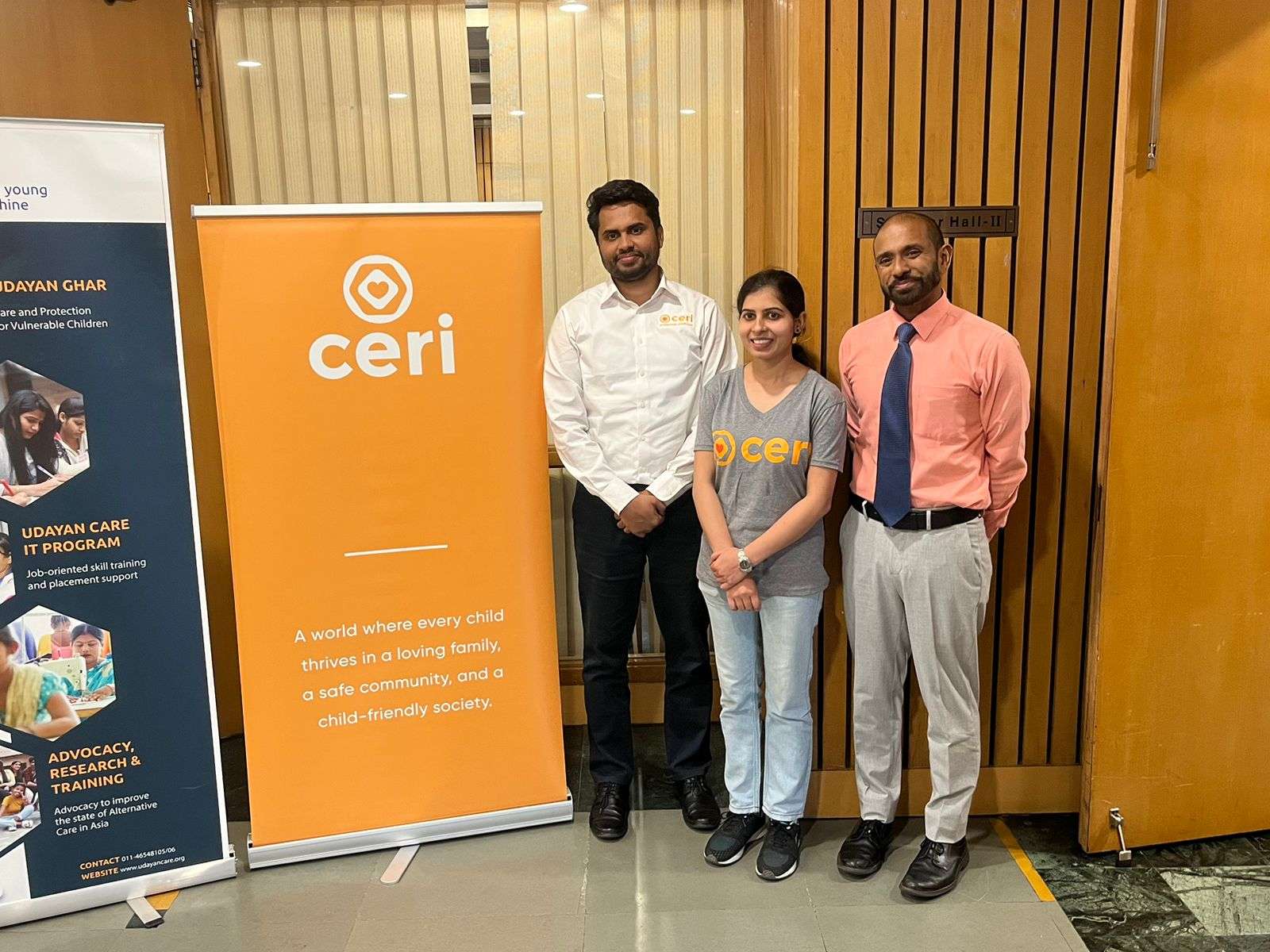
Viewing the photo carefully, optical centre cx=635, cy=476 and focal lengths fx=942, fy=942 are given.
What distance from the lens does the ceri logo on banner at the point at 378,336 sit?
2668 millimetres

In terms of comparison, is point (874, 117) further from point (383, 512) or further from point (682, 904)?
point (682, 904)

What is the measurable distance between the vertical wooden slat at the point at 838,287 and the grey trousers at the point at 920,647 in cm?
18

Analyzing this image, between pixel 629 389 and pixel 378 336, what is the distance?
2.46ft

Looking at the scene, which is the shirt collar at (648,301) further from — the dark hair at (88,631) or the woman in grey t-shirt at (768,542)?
the dark hair at (88,631)

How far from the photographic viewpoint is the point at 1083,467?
2.90 m

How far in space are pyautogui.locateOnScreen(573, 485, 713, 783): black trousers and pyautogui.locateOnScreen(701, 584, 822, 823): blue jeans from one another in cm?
19

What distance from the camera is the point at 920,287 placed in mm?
2482

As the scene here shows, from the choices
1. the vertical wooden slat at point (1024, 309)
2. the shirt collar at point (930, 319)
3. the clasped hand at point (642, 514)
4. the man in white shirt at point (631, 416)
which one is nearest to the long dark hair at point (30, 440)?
the man in white shirt at point (631, 416)

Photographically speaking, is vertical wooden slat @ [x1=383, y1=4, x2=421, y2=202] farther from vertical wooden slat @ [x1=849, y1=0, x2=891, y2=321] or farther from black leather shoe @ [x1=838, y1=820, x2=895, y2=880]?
black leather shoe @ [x1=838, y1=820, x2=895, y2=880]

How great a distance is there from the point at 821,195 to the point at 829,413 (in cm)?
67

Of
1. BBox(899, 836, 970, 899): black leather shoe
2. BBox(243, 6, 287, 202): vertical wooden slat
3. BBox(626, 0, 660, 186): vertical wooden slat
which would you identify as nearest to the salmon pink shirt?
BBox(899, 836, 970, 899): black leather shoe

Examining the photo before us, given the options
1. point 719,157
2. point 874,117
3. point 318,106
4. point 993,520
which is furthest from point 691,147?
point 993,520

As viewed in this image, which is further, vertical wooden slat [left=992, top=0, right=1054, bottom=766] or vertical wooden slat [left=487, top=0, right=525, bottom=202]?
vertical wooden slat [left=487, top=0, right=525, bottom=202]

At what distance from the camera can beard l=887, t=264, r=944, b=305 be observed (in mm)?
2480
